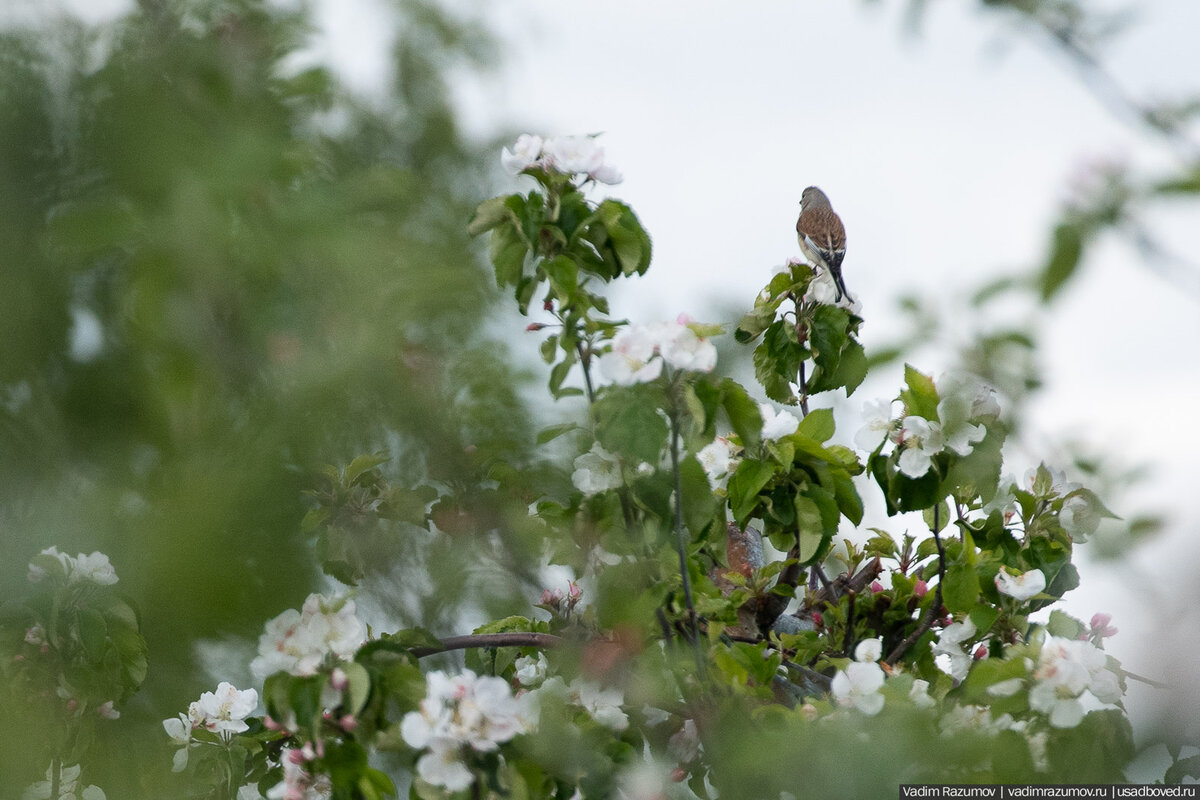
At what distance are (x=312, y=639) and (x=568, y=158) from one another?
775mm

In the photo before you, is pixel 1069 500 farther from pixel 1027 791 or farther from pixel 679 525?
pixel 679 525

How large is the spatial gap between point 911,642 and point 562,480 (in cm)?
Result: 79

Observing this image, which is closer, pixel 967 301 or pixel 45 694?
pixel 967 301

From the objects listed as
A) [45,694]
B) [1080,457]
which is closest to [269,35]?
[1080,457]

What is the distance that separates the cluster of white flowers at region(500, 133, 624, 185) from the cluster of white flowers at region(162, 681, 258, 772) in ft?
3.69

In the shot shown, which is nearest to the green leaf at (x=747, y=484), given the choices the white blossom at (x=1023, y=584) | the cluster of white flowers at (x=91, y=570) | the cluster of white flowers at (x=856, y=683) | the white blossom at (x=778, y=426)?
the white blossom at (x=778, y=426)

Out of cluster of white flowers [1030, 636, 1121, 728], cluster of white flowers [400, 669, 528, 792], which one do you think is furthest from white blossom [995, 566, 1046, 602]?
cluster of white flowers [400, 669, 528, 792]

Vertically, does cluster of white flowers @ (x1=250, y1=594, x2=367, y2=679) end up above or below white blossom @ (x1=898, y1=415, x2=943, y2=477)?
below

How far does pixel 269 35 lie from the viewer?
99cm

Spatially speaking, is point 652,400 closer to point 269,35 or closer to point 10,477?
point 269,35

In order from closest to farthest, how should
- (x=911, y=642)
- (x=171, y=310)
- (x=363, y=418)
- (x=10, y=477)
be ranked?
(x=171, y=310) < (x=363, y=418) < (x=10, y=477) < (x=911, y=642)

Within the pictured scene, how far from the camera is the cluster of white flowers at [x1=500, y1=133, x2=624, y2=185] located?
1555mm

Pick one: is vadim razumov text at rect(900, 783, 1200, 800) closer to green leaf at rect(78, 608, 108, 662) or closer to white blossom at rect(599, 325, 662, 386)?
white blossom at rect(599, 325, 662, 386)

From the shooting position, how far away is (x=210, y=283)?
2.71 feet
